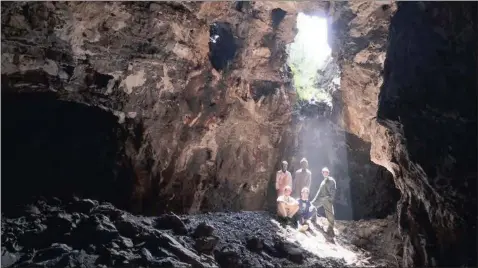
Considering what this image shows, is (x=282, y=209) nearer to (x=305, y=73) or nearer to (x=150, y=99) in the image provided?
(x=150, y=99)

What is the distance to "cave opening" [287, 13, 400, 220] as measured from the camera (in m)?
13.5

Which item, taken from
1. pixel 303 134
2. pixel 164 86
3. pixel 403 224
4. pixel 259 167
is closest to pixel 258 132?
pixel 259 167

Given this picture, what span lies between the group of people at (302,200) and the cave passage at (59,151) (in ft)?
14.4

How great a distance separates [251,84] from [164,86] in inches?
139

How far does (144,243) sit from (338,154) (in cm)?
1126

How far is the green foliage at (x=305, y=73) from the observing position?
16562 mm

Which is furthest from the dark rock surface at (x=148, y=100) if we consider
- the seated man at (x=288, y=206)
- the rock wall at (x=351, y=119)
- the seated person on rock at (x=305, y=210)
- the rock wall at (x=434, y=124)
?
the rock wall at (x=434, y=124)

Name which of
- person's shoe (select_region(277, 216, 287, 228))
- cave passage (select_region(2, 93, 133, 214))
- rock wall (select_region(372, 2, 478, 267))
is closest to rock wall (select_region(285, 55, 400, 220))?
person's shoe (select_region(277, 216, 287, 228))

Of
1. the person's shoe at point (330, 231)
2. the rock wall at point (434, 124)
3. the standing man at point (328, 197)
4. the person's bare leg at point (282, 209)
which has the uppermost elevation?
the rock wall at point (434, 124)

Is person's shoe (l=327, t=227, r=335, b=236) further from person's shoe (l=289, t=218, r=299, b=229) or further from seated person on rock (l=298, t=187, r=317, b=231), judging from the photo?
person's shoe (l=289, t=218, r=299, b=229)

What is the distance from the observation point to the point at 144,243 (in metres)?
6.27

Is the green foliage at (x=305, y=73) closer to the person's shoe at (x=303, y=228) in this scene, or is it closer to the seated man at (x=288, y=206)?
the seated man at (x=288, y=206)

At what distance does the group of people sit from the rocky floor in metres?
0.69

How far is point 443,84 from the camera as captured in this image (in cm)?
600
